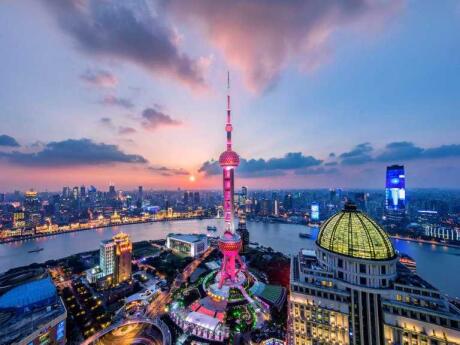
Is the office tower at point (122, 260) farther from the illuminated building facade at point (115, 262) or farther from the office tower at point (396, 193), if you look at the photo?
the office tower at point (396, 193)

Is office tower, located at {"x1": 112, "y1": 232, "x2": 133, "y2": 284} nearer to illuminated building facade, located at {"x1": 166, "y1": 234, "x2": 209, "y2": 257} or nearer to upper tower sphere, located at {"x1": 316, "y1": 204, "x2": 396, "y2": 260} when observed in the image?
illuminated building facade, located at {"x1": 166, "y1": 234, "x2": 209, "y2": 257}

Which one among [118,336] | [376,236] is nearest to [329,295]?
[376,236]

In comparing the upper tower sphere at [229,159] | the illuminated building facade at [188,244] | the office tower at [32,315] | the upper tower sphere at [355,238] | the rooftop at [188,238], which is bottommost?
the illuminated building facade at [188,244]

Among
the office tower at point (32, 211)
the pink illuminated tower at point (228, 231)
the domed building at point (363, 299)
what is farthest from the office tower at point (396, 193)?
the office tower at point (32, 211)

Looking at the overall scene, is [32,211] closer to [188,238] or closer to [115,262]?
[188,238]

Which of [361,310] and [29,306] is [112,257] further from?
[361,310]

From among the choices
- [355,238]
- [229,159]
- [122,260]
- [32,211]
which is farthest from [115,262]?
[32,211]
